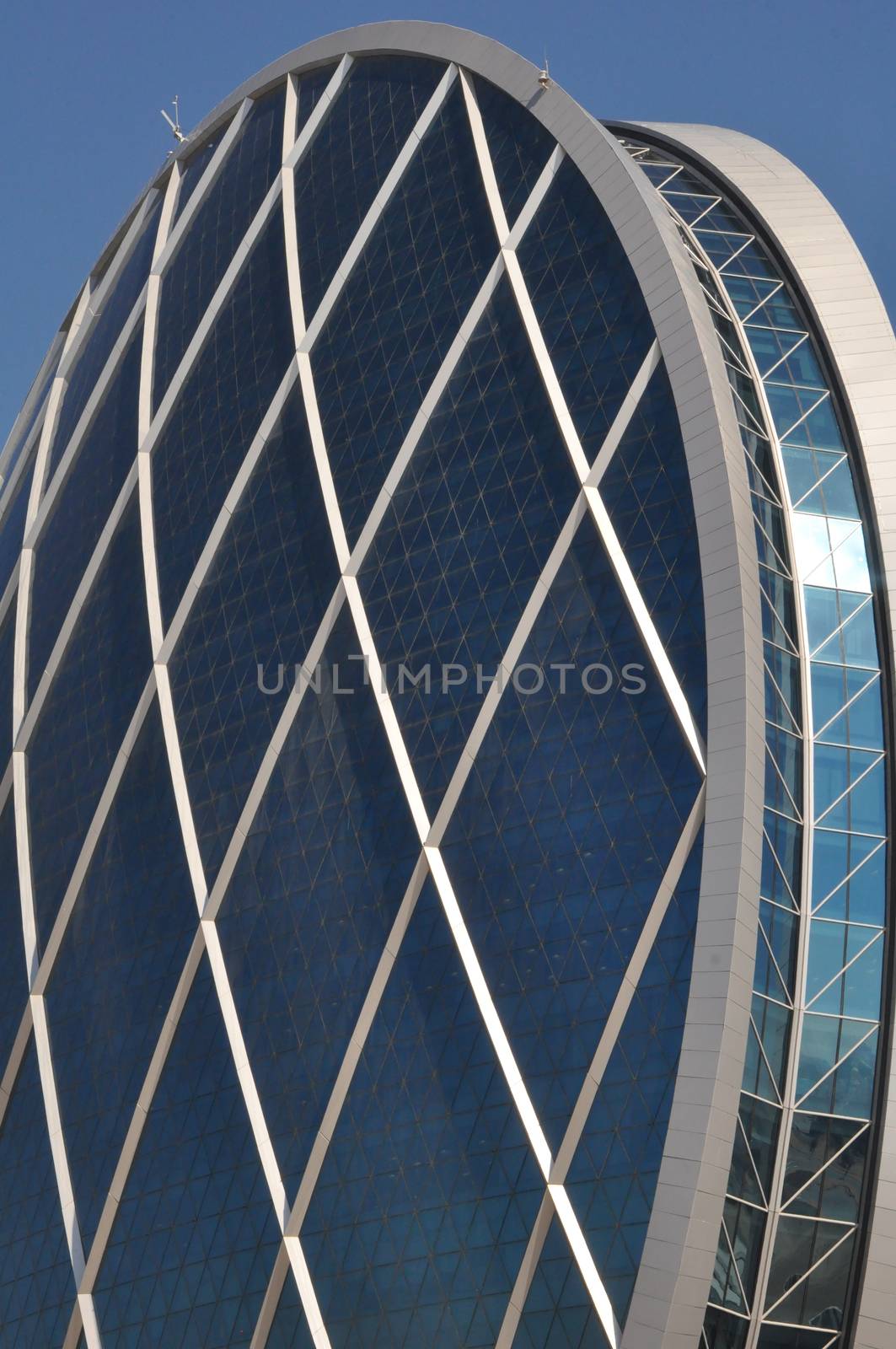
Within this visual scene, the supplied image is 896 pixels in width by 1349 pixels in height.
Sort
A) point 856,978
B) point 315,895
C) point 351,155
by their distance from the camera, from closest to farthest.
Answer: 1. point 856,978
2. point 315,895
3. point 351,155

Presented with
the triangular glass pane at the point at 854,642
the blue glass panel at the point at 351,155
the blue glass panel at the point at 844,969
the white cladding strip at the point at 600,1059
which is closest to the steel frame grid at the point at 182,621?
the blue glass panel at the point at 351,155

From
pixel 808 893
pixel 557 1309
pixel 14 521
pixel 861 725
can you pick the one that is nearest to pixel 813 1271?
pixel 557 1309

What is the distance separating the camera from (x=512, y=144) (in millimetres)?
44312

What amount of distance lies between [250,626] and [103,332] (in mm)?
19910

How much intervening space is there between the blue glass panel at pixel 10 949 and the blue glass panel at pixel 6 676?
8.72 ft

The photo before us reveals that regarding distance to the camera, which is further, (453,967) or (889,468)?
(889,468)

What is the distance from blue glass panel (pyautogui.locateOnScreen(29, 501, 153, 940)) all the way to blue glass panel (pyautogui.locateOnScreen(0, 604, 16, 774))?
5.03 feet

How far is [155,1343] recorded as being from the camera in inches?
1523

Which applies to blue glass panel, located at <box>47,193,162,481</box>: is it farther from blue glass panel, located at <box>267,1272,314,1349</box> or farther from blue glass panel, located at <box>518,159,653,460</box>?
blue glass panel, located at <box>267,1272,314,1349</box>

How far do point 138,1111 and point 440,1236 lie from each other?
→ 1078 cm

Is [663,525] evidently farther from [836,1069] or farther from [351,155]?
[351,155]

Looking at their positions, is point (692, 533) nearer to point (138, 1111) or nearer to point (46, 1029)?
point (138, 1111)

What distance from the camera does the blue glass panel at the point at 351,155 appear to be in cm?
4850

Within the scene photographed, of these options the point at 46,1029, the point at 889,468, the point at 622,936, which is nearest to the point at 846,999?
the point at 622,936
